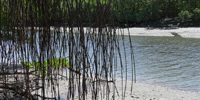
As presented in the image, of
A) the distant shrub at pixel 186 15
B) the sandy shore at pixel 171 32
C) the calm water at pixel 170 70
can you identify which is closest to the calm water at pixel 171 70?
the calm water at pixel 170 70

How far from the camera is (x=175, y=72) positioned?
8414mm

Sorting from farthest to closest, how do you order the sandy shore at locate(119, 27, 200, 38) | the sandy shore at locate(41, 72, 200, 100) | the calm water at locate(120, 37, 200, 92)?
the sandy shore at locate(119, 27, 200, 38)
the calm water at locate(120, 37, 200, 92)
the sandy shore at locate(41, 72, 200, 100)

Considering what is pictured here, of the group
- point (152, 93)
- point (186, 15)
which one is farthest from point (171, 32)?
point (152, 93)

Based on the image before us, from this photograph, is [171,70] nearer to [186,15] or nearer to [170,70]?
[170,70]

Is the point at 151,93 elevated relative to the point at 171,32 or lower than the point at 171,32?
lower

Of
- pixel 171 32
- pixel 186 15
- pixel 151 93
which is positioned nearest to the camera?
pixel 151 93

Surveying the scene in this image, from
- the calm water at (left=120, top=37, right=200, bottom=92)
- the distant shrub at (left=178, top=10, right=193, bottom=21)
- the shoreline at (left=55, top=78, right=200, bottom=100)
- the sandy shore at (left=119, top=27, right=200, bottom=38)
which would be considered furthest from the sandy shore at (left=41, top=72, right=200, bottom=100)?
the distant shrub at (left=178, top=10, right=193, bottom=21)

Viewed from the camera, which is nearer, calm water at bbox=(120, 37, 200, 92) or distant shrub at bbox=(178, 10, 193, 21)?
calm water at bbox=(120, 37, 200, 92)

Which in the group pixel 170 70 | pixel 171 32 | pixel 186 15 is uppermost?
pixel 186 15

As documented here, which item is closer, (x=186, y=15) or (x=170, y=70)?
(x=170, y=70)

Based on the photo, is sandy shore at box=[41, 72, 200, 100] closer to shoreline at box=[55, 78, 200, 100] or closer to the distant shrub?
shoreline at box=[55, 78, 200, 100]

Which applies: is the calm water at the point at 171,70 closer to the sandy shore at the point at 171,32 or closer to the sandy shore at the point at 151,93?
the sandy shore at the point at 151,93

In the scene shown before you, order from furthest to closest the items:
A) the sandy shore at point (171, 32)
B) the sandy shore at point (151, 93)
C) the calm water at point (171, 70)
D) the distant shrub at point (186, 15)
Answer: the distant shrub at point (186, 15)
the sandy shore at point (171, 32)
the calm water at point (171, 70)
the sandy shore at point (151, 93)

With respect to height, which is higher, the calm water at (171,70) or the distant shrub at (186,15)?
the distant shrub at (186,15)
